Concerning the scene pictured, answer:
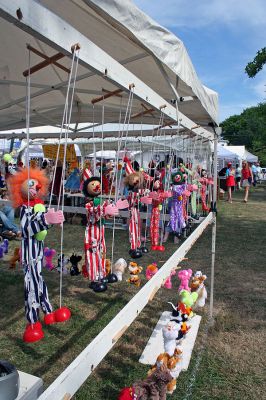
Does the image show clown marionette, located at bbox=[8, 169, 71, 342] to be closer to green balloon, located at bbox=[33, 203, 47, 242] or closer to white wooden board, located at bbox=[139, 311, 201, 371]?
green balloon, located at bbox=[33, 203, 47, 242]

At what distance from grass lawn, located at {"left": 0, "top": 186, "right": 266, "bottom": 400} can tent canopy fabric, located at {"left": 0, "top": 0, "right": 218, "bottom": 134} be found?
6.53ft

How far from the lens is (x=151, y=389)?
165 cm

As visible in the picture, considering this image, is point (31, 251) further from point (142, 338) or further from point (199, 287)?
point (199, 287)

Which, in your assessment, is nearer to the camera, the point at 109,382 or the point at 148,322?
the point at 109,382

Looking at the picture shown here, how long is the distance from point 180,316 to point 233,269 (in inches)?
109

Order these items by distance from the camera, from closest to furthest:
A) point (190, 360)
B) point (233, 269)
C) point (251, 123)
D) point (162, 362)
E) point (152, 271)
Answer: point (162, 362)
point (190, 360)
point (152, 271)
point (233, 269)
point (251, 123)

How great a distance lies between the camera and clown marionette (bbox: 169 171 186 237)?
544cm

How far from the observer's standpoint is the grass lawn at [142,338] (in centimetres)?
250

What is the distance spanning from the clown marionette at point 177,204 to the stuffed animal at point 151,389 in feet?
12.9

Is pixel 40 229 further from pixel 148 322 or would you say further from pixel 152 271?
pixel 148 322

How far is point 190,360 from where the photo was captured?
2.79 meters

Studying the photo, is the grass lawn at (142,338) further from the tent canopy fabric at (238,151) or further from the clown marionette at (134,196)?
the tent canopy fabric at (238,151)

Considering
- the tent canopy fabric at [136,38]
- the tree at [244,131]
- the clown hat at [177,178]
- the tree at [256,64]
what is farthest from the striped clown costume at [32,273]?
the tree at [244,131]

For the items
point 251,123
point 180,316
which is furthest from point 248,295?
point 251,123
